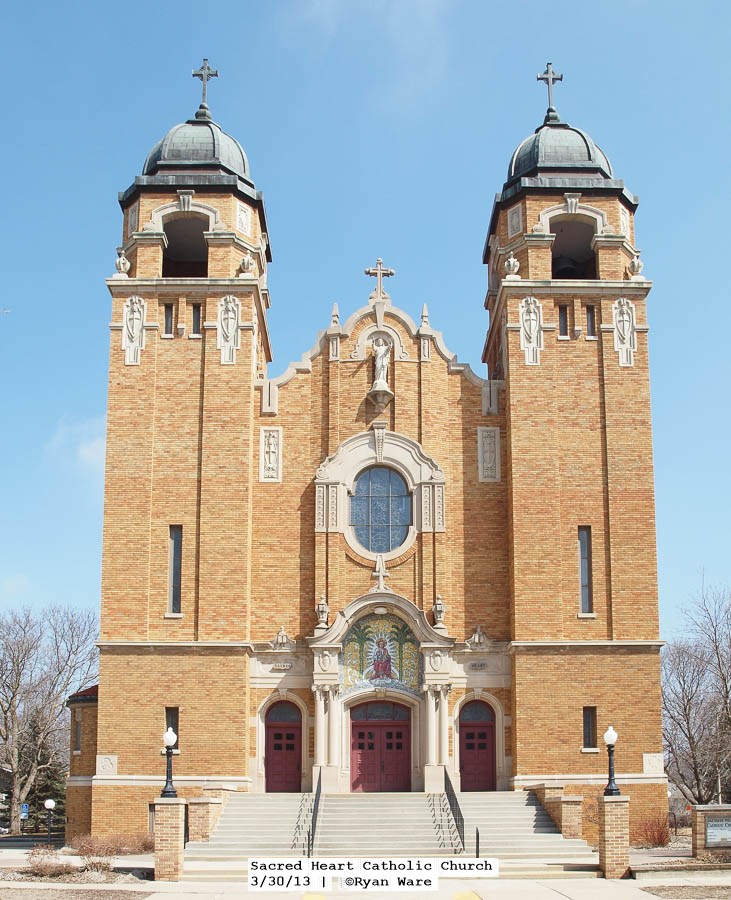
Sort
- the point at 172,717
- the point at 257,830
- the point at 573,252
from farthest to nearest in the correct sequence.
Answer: the point at 573,252 < the point at 172,717 < the point at 257,830

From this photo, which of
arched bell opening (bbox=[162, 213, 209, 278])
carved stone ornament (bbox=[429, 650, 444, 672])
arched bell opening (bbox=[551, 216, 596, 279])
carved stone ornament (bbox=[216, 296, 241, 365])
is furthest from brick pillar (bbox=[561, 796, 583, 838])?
arched bell opening (bbox=[162, 213, 209, 278])

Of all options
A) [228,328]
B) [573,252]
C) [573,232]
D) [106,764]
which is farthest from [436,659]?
[573,252]

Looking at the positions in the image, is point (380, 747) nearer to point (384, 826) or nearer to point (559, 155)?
point (384, 826)

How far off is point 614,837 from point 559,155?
19.2 meters

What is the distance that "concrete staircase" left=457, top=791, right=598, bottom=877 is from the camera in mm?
25061

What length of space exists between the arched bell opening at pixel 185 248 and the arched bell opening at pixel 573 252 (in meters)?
10.3

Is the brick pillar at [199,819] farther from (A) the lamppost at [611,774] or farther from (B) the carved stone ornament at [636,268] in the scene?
(B) the carved stone ornament at [636,268]

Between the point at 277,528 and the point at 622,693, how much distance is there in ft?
31.8

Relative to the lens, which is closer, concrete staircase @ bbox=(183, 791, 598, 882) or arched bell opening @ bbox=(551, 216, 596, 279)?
concrete staircase @ bbox=(183, 791, 598, 882)

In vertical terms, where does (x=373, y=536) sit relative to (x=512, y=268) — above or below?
below

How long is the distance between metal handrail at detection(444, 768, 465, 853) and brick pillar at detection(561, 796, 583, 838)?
2245 mm

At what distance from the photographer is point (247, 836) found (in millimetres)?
26703

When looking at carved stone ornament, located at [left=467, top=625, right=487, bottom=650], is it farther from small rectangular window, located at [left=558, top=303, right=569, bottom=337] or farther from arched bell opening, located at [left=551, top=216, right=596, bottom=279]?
arched bell opening, located at [left=551, top=216, right=596, bottom=279]

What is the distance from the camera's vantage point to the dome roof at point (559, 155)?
113 ft
